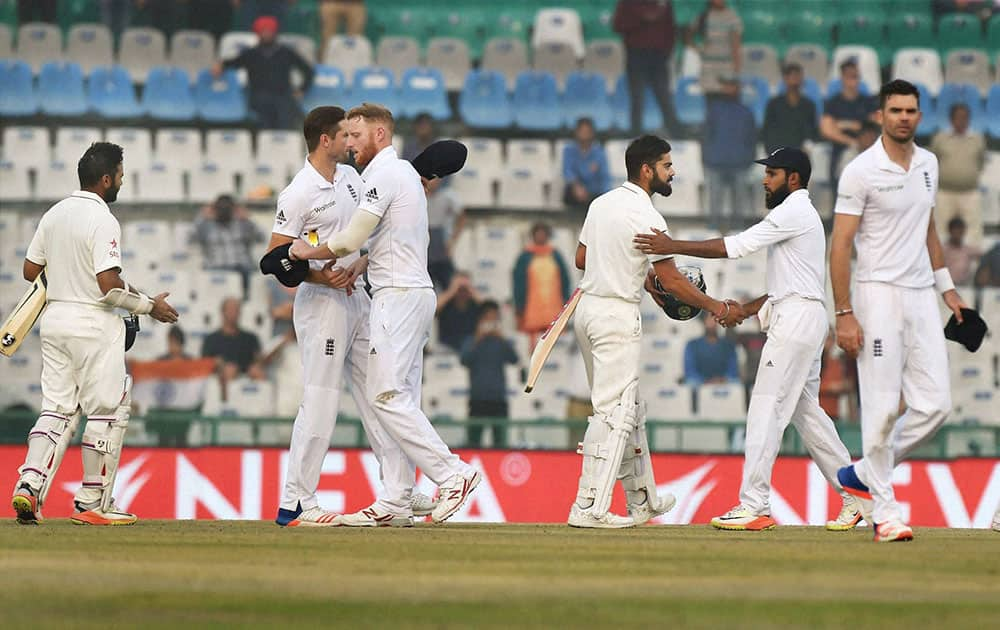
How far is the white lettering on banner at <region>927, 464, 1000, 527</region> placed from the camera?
13.4 meters

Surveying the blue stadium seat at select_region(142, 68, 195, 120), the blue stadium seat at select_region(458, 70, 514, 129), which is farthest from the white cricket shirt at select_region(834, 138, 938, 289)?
the blue stadium seat at select_region(142, 68, 195, 120)

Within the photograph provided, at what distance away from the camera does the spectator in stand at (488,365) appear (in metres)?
15.0

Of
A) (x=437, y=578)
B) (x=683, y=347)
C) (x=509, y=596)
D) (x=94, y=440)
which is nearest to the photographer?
(x=509, y=596)

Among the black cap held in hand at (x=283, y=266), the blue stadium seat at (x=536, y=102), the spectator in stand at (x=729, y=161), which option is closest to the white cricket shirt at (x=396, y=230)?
the black cap held in hand at (x=283, y=266)

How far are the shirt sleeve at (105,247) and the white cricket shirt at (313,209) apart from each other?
0.90 meters

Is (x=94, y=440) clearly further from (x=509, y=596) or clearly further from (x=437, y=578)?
(x=509, y=596)

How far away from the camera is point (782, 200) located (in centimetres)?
912

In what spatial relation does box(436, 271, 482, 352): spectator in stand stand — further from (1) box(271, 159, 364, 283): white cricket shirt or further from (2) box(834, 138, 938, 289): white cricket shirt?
(2) box(834, 138, 938, 289): white cricket shirt

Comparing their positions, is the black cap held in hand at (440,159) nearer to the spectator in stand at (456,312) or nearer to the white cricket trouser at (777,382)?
the white cricket trouser at (777,382)

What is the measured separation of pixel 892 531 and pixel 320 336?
331 cm

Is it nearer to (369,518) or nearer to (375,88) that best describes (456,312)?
(375,88)

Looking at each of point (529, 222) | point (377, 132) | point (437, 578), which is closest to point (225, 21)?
point (529, 222)

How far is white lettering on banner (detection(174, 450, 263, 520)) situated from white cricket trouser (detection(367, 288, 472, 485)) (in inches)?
194

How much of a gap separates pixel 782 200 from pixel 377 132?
239 cm
